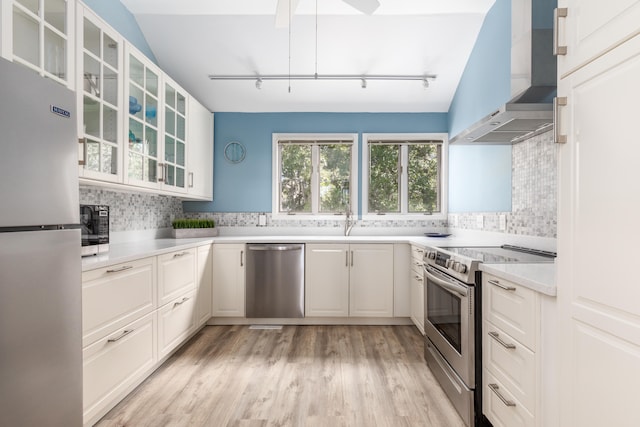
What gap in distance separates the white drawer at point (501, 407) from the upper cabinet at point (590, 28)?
4.46 feet

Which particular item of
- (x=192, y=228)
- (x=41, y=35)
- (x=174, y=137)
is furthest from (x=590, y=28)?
(x=192, y=228)

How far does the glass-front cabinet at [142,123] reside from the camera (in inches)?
102

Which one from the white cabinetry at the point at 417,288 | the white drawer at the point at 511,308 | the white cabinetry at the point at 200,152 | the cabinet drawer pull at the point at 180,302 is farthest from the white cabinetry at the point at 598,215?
the white cabinetry at the point at 200,152

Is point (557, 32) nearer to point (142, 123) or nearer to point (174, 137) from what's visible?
point (142, 123)

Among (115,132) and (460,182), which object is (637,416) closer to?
(115,132)

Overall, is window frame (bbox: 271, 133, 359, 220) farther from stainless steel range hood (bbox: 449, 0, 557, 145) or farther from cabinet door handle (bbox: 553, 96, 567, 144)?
cabinet door handle (bbox: 553, 96, 567, 144)

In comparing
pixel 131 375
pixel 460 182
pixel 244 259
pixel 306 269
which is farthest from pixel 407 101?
pixel 131 375

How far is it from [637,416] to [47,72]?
2.67 meters

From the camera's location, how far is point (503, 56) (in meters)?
2.85

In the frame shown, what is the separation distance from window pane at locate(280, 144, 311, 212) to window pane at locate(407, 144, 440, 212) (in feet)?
4.04

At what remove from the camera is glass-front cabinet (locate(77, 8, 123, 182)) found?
6.84 feet

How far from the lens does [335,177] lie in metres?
4.39

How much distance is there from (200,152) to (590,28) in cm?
352

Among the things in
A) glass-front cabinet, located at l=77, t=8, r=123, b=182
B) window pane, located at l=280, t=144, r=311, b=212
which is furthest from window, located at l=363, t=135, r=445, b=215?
glass-front cabinet, located at l=77, t=8, r=123, b=182
